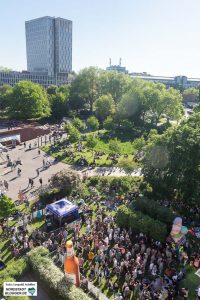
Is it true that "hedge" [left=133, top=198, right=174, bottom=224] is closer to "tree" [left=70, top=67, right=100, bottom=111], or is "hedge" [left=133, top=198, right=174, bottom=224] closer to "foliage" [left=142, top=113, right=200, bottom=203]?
"foliage" [left=142, top=113, right=200, bottom=203]

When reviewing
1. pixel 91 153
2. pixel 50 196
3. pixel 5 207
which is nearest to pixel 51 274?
pixel 5 207

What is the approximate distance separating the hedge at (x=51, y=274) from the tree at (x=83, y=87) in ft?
187

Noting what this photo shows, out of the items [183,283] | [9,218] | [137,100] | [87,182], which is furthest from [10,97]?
[183,283]

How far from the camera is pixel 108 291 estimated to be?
690 inches

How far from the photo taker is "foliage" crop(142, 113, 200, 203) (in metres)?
25.3

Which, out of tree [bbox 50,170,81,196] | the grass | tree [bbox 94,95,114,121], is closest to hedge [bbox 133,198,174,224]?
tree [bbox 50,170,81,196]

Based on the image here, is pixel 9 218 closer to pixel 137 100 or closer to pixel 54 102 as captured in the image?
pixel 137 100

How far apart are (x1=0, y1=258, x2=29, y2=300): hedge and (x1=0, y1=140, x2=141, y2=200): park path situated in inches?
445

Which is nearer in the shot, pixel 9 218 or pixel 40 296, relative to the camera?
pixel 40 296

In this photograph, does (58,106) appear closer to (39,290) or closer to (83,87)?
(83,87)

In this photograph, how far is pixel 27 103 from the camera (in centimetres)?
6116

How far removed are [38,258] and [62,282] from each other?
265cm

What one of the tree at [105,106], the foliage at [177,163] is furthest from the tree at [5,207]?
the tree at [105,106]

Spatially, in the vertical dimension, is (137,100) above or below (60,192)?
above
